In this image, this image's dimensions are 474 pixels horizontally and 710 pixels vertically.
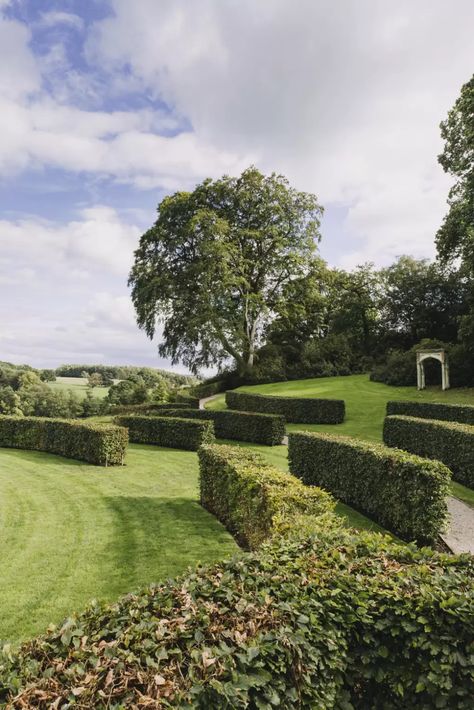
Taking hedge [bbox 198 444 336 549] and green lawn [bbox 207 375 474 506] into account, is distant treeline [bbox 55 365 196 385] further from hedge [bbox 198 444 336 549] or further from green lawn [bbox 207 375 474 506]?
hedge [bbox 198 444 336 549]

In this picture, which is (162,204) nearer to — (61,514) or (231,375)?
(231,375)

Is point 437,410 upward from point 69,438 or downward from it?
upward

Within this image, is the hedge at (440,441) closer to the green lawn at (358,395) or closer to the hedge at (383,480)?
the green lawn at (358,395)

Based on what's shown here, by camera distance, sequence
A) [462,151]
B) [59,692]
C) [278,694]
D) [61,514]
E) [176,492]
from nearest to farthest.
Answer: [59,692] < [278,694] < [61,514] < [176,492] < [462,151]

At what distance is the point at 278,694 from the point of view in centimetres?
280

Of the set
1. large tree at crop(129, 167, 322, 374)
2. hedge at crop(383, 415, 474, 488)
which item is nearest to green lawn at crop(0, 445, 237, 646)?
hedge at crop(383, 415, 474, 488)

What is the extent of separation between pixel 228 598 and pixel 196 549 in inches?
213

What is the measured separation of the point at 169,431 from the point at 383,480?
1166 cm

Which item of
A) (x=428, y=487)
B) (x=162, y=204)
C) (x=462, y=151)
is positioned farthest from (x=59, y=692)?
(x=162, y=204)

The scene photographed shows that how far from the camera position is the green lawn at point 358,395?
22.7 meters

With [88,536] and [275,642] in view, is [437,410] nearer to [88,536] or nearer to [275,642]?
[88,536]

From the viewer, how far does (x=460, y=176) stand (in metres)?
25.9

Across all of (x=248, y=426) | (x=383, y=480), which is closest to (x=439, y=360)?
(x=248, y=426)

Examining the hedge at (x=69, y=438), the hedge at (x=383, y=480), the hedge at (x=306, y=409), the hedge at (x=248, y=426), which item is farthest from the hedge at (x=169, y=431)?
the hedge at (x=306, y=409)
